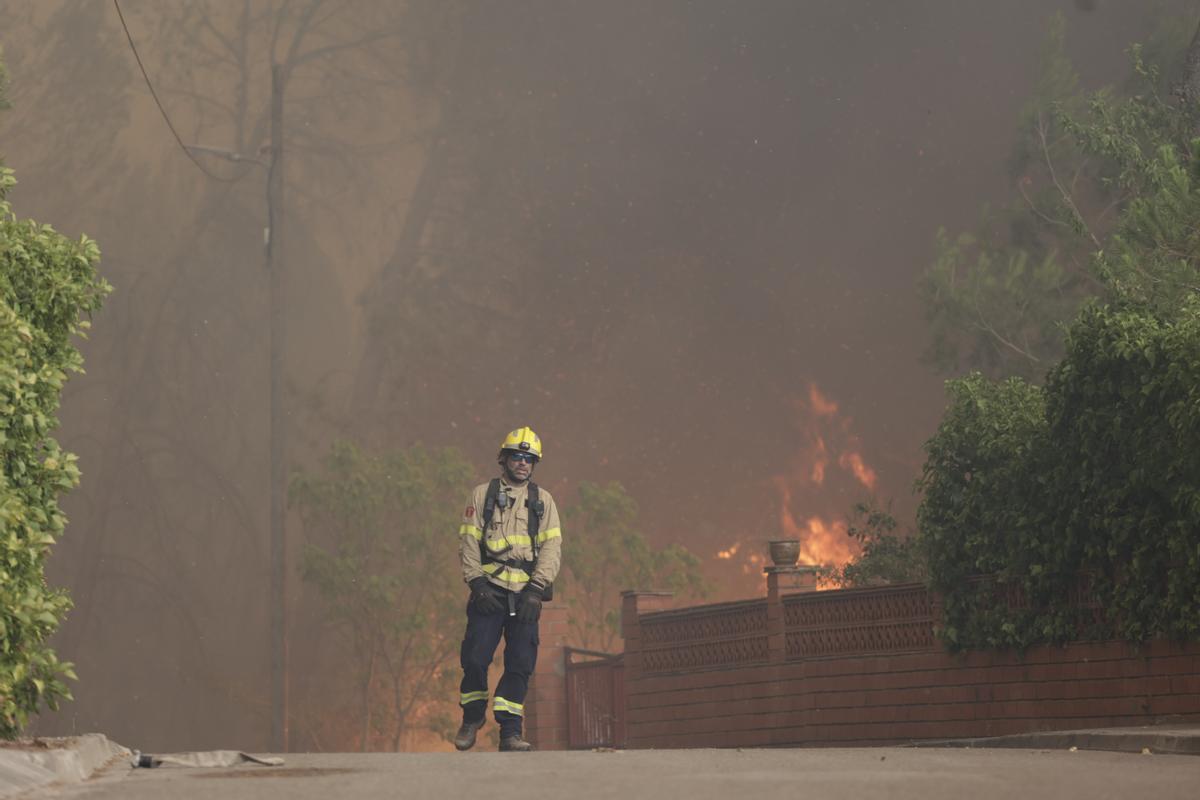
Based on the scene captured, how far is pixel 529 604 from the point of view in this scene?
464 inches

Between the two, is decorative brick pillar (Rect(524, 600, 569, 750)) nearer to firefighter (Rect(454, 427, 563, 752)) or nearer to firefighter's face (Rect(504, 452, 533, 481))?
firefighter (Rect(454, 427, 563, 752))

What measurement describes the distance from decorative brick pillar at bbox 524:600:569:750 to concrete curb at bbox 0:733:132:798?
584 inches

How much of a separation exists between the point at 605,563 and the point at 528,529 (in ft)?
83.4

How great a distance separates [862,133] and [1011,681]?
105 ft

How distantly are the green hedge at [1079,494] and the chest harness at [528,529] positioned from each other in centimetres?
461

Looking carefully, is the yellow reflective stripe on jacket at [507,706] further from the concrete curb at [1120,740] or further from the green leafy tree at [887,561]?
the green leafy tree at [887,561]

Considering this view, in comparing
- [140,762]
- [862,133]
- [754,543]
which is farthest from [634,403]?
[140,762]

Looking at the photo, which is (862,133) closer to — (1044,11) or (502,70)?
(1044,11)

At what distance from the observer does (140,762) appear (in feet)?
29.1

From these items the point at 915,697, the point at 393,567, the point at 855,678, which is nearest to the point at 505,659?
the point at 915,697

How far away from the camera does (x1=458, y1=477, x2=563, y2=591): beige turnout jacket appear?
1180 cm

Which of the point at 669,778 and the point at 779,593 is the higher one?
the point at 779,593

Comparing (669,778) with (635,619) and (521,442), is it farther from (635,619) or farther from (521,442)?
(635,619)

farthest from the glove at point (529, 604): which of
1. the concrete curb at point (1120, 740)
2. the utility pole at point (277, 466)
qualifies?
the utility pole at point (277, 466)
